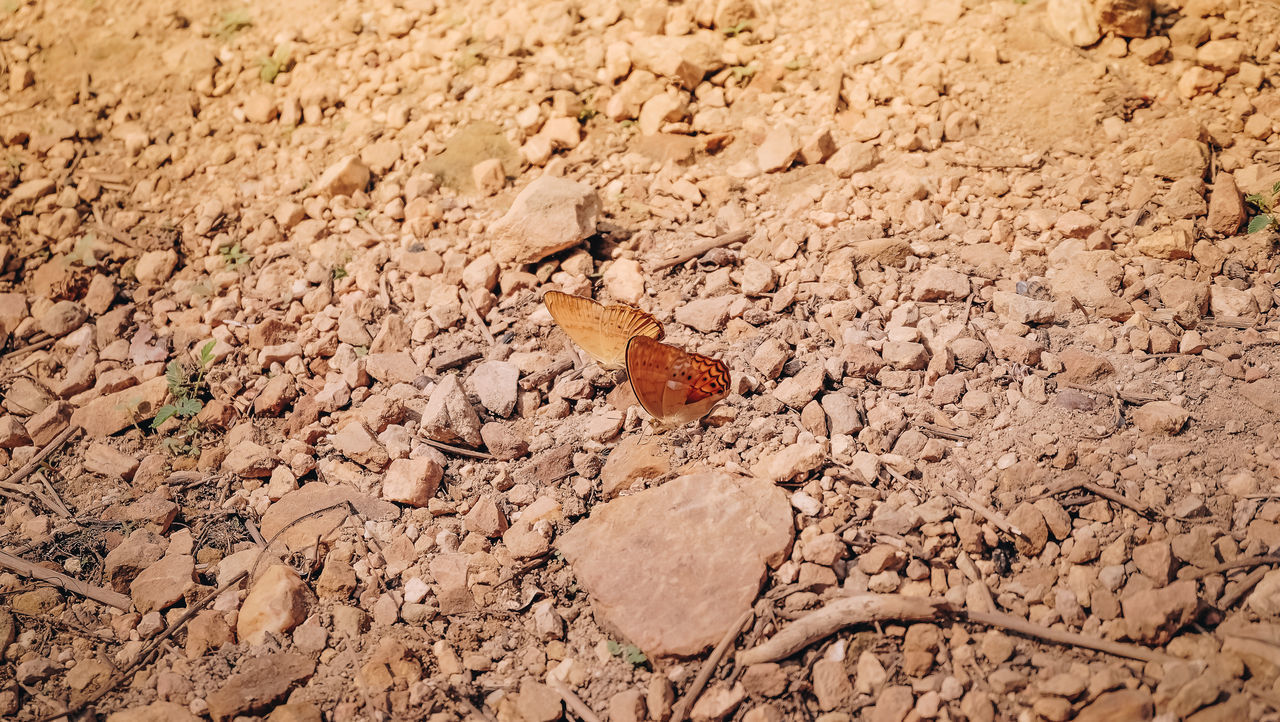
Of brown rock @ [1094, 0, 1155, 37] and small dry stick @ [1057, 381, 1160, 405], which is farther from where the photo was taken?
brown rock @ [1094, 0, 1155, 37]

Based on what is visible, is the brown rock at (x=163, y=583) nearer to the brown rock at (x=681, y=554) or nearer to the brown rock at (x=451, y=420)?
the brown rock at (x=451, y=420)

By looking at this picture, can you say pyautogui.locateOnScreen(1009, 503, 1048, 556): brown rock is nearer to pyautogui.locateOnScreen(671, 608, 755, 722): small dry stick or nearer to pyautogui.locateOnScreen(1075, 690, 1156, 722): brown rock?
pyautogui.locateOnScreen(1075, 690, 1156, 722): brown rock

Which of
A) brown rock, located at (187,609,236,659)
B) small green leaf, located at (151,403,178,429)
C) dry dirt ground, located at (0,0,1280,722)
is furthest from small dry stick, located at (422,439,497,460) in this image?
small green leaf, located at (151,403,178,429)

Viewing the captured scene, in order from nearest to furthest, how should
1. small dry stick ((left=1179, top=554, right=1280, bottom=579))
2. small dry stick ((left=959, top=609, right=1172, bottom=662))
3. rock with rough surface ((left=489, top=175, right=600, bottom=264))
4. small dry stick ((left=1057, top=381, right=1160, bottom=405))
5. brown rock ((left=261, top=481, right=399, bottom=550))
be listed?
small dry stick ((left=959, top=609, right=1172, bottom=662)) → small dry stick ((left=1179, top=554, right=1280, bottom=579)) → small dry stick ((left=1057, top=381, right=1160, bottom=405)) → brown rock ((left=261, top=481, right=399, bottom=550)) → rock with rough surface ((left=489, top=175, right=600, bottom=264))

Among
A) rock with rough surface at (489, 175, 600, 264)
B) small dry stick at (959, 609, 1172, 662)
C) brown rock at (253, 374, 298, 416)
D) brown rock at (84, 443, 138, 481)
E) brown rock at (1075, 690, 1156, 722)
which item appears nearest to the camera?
brown rock at (1075, 690, 1156, 722)

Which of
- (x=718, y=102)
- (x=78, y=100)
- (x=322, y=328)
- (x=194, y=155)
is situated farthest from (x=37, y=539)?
(x=718, y=102)

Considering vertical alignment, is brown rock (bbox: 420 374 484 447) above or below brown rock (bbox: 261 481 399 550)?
above

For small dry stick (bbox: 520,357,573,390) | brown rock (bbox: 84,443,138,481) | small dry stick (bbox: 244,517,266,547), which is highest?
small dry stick (bbox: 520,357,573,390)

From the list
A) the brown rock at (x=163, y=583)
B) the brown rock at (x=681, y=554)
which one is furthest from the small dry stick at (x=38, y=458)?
the brown rock at (x=681, y=554)
